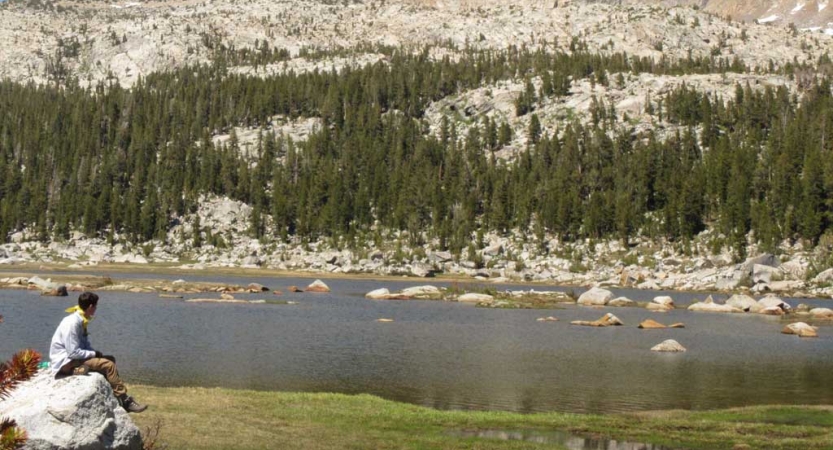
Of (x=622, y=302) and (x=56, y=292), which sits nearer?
(x=56, y=292)

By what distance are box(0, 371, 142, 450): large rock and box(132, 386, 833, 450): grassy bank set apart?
513cm

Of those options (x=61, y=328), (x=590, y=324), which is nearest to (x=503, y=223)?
(x=590, y=324)

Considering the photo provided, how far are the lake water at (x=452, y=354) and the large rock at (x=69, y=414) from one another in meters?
19.7

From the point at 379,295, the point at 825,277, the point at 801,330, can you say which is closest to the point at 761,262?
the point at 825,277

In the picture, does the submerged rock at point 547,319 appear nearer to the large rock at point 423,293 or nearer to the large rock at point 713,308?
the large rock at point 713,308

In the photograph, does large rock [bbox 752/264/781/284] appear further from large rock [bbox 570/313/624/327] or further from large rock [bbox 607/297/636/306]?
large rock [bbox 570/313/624/327]

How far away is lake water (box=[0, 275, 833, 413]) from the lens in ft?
126

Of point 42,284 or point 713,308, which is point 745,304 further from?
point 42,284

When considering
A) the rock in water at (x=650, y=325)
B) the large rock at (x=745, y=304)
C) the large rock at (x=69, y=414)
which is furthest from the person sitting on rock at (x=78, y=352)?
the large rock at (x=745, y=304)

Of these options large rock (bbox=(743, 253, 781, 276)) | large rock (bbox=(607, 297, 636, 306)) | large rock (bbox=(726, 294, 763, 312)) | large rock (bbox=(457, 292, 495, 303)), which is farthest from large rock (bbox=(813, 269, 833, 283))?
large rock (bbox=(457, 292, 495, 303))

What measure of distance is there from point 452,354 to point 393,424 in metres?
24.4

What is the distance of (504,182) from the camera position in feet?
610

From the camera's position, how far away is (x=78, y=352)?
699 inches

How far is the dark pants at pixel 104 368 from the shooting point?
17.7 metres
